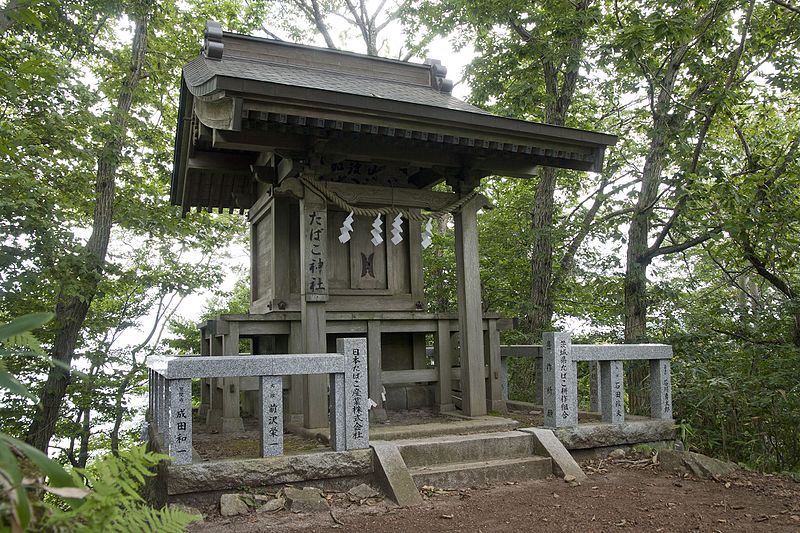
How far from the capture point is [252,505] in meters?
4.66

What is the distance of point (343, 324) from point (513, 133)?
2.93 meters

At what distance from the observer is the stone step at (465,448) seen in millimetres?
5531

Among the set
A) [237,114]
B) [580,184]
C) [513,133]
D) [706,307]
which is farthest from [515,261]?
[237,114]

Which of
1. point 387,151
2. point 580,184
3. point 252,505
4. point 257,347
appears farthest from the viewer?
point 580,184

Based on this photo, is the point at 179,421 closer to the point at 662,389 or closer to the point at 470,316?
the point at 470,316

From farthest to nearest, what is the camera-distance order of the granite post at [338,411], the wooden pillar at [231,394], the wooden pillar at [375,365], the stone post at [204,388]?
the stone post at [204,388], the wooden pillar at [375,365], the wooden pillar at [231,394], the granite post at [338,411]

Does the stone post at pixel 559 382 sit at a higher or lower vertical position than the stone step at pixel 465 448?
higher

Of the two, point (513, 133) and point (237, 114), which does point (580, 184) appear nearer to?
point (513, 133)

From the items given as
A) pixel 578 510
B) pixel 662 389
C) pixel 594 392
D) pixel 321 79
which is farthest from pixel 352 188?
pixel 594 392

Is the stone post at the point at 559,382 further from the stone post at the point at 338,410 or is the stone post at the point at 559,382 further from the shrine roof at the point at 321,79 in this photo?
the shrine roof at the point at 321,79

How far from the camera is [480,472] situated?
18.0 feet

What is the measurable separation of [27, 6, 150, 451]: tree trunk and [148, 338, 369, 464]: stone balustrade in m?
5.82

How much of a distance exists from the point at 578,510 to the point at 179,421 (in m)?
3.20

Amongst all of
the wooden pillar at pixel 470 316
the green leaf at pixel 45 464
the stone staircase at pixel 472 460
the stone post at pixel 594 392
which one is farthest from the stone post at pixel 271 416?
the stone post at pixel 594 392
